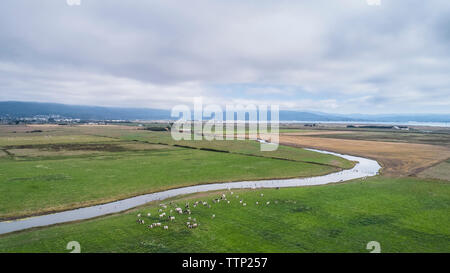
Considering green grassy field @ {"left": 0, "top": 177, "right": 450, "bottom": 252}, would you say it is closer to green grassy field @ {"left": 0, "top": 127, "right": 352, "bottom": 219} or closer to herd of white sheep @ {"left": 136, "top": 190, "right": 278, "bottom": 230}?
herd of white sheep @ {"left": 136, "top": 190, "right": 278, "bottom": 230}

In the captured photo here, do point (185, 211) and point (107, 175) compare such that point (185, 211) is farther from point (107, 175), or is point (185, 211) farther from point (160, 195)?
point (107, 175)

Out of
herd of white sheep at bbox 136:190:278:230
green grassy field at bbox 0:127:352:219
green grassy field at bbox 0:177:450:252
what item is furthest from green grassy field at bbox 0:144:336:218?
herd of white sheep at bbox 136:190:278:230

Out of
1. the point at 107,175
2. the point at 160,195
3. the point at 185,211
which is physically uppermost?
the point at 107,175

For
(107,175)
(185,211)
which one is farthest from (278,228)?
(107,175)

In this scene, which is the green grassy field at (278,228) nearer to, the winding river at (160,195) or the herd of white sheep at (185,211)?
the herd of white sheep at (185,211)

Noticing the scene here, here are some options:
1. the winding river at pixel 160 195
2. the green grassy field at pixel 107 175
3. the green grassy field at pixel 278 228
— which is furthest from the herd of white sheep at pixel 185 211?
the green grassy field at pixel 107 175
